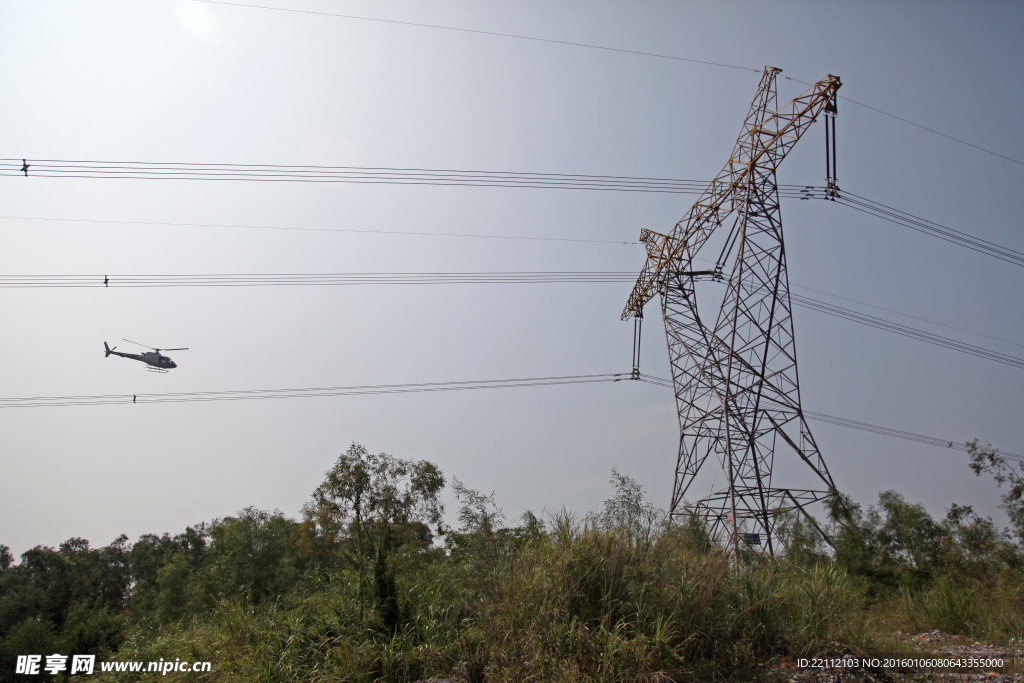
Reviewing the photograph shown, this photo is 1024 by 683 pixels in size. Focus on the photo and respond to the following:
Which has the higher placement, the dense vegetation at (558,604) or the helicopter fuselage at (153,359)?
the helicopter fuselage at (153,359)

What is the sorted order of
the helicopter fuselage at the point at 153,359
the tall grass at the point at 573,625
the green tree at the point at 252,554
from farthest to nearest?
the green tree at the point at 252,554
the helicopter fuselage at the point at 153,359
the tall grass at the point at 573,625

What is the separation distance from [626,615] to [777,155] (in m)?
16.3

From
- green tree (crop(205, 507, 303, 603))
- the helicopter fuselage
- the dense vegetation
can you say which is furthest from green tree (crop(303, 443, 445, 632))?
green tree (crop(205, 507, 303, 603))

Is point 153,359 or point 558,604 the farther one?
point 153,359

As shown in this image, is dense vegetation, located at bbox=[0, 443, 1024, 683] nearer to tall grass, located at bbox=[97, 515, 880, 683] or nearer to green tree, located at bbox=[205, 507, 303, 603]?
tall grass, located at bbox=[97, 515, 880, 683]

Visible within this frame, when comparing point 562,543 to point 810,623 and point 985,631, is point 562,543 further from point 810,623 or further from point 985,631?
point 985,631

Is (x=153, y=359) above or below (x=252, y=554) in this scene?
above

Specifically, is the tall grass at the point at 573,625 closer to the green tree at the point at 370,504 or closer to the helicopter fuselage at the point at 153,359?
the green tree at the point at 370,504

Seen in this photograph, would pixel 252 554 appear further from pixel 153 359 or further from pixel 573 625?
pixel 573 625

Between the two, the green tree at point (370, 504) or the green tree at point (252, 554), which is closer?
the green tree at point (370, 504)

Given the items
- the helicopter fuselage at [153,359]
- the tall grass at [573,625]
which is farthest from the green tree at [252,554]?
the tall grass at [573,625]

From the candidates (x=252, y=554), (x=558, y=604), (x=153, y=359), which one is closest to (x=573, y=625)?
(x=558, y=604)

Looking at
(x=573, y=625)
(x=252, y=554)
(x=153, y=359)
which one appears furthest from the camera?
(x=252, y=554)

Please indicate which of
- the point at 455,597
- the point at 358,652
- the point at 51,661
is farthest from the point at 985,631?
the point at 51,661
